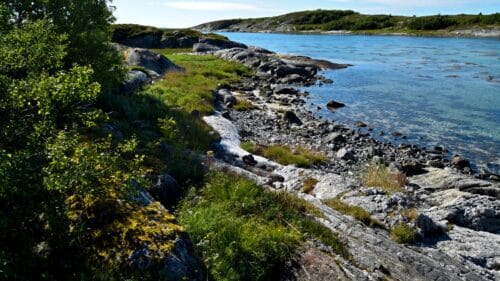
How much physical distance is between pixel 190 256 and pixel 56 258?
2178 mm

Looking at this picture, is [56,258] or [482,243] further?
[482,243]

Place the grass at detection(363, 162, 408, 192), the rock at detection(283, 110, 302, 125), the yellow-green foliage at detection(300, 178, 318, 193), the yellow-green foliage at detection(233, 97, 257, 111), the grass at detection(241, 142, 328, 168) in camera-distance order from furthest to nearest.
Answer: the yellow-green foliage at detection(233, 97, 257, 111) → the rock at detection(283, 110, 302, 125) → the grass at detection(241, 142, 328, 168) → the grass at detection(363, 162, 408, 192) → the yellow-green foliage at detection(300, 178, 318, 193)

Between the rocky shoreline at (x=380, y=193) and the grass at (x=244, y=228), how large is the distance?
2.21 feet

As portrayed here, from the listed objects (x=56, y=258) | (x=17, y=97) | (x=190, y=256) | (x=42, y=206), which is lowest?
(x=190, y=256)

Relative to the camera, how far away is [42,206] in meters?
5.83

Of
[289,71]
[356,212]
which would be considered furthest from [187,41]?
[356,212]

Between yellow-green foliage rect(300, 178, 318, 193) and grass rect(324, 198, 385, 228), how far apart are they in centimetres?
175

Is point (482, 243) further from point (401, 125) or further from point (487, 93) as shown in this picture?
point (487, 93)

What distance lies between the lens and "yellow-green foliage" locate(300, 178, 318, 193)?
56.2 ft

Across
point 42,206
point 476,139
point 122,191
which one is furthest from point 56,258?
point 476,139

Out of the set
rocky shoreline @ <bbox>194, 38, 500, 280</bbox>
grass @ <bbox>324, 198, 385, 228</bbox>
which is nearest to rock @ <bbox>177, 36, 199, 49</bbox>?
rocky shoreline @ <bbox>194, 38, 500, 280</bbox>

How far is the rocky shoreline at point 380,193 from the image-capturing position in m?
11.1

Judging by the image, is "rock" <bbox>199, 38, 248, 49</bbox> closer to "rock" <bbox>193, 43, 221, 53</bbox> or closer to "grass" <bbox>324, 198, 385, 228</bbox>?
"rock" <bbox>193, 43, 221, 53</bbox>

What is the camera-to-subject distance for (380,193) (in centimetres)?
1595
